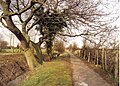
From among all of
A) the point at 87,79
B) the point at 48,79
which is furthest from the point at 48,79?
the point at 87,79

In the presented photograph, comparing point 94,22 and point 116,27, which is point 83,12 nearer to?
point 94,22

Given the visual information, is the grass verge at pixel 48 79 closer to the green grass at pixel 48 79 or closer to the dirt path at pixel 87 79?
the green grass at pixel 48 79

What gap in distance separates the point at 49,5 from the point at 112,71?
5.34 metres

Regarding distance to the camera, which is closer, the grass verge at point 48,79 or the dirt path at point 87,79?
the grass verge at point 48,79

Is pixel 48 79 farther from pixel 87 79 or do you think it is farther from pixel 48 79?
pixel 87 79

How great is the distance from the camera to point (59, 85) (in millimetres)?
8766

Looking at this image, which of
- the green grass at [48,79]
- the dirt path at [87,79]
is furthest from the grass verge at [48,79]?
the dirt path at [87,79]

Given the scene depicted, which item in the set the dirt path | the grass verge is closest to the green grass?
the grass verge

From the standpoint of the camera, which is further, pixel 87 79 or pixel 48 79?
pixel 87 79

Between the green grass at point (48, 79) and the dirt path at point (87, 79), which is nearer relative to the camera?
the green grass at point (48, 79)

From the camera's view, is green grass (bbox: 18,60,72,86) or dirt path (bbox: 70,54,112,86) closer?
green grass (bbox: 18,60,72,86)

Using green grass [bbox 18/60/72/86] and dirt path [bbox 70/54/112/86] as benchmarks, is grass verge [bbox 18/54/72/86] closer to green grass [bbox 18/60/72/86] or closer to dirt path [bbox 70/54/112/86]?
green grass [bbox 18/60/72/86]

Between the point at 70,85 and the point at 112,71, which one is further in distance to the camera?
the point at 112,71

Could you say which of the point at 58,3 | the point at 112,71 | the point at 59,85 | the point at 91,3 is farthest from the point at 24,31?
the point at 59,85
